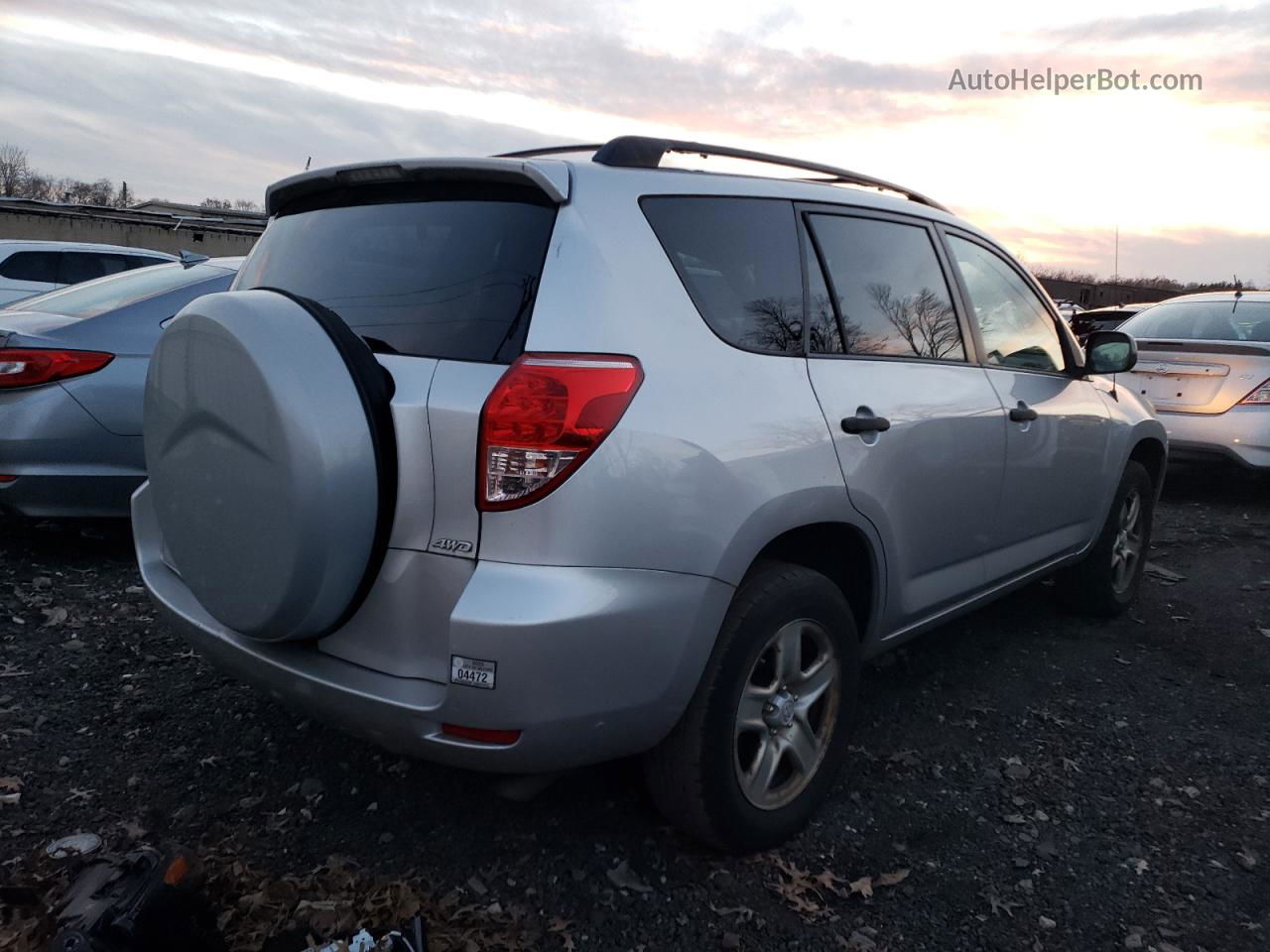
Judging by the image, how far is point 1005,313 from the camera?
3.96m

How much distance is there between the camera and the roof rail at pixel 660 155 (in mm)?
2604

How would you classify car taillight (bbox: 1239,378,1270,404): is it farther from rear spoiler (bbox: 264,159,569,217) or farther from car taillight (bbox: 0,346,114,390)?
car taillight (bbox: 0,346,114,390)

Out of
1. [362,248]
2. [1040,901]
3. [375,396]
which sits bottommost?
[1040,901]

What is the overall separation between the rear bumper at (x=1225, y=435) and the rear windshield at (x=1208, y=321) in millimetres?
739

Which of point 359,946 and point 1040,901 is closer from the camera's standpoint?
point 359,946

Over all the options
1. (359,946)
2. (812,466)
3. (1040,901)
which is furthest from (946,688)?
(359,946)

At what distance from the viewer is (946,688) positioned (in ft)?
13.4

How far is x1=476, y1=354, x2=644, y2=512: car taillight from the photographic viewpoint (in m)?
2.14

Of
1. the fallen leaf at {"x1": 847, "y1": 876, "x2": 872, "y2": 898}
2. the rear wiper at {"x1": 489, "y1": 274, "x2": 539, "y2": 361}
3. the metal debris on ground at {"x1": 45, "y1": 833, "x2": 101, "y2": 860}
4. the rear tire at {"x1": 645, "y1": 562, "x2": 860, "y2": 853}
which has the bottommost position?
the fallen leaf at {"x1": 847, "y1": 876, "x2": 872, "y2": 898}

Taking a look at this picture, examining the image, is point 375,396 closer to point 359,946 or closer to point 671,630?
point 671,630

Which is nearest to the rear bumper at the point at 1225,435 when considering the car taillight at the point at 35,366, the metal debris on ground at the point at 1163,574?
the metal debris on ground at the point at 1163,574

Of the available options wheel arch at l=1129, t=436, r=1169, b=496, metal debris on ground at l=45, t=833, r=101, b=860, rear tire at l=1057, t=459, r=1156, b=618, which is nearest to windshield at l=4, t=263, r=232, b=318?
metal debris on ground at l=45, t=833, r=101, b=860

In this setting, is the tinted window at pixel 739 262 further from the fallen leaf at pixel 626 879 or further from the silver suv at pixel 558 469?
the fallen leaf at pixel 626 879

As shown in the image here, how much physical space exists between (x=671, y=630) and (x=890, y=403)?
1.14 m
